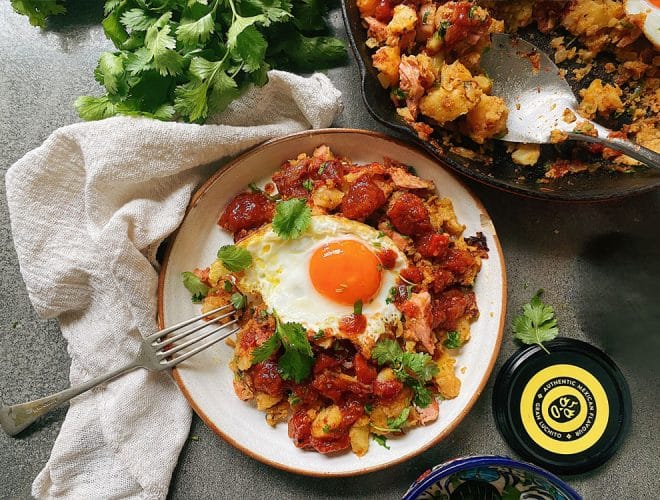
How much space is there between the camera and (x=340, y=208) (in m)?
2.88

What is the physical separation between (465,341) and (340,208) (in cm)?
96

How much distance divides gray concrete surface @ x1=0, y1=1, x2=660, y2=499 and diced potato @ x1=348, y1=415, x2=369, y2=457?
0.36 meters

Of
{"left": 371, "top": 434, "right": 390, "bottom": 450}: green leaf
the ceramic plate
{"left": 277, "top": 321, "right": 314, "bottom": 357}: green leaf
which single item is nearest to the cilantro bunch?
the ceramic plate

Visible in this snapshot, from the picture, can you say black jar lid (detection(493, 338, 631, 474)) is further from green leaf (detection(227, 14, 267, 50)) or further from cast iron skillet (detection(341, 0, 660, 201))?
green leaf (detection(227, 14, 267, 50))

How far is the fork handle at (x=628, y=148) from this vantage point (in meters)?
2.62

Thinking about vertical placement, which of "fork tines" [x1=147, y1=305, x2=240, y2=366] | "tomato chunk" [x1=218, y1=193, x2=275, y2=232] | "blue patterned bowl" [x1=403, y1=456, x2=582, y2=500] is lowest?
"blue patterned bowl" [x1=403, y1=456, x2=582, y2=500]

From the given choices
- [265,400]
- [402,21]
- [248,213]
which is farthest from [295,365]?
[402,21]

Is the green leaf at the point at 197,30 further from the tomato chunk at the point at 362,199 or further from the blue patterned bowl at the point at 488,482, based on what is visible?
the blue patterned bowl at the point at 488,482

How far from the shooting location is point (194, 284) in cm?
293

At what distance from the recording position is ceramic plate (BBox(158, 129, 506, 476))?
112 inches

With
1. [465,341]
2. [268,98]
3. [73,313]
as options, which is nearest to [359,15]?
[268,98]

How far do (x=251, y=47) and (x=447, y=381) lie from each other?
1890 millimetres

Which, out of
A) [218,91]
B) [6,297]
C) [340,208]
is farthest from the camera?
[6,297]

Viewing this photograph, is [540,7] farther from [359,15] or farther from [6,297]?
[6,297]
